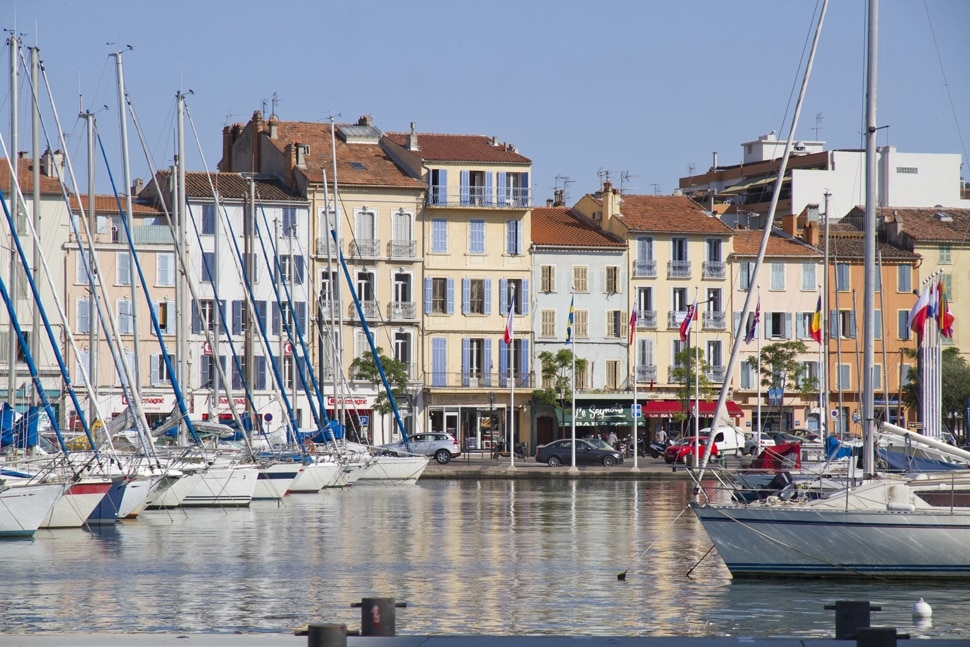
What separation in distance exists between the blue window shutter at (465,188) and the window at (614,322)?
930 cm

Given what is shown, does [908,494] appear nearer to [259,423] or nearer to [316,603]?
[316,603]

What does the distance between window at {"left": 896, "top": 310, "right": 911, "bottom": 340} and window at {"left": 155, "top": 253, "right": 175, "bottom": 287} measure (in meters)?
37.8

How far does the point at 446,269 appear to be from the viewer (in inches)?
3127

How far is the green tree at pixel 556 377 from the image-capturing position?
77875 millimetres

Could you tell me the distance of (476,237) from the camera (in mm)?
79812

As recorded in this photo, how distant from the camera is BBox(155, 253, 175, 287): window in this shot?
75.0m

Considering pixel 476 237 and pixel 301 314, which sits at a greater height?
pixel 476 237

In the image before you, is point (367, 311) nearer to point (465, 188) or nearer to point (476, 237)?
point (476, 237)

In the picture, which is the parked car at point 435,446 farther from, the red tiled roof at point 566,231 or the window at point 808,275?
the window at point 808,275

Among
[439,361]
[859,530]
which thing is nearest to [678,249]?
[439,361]

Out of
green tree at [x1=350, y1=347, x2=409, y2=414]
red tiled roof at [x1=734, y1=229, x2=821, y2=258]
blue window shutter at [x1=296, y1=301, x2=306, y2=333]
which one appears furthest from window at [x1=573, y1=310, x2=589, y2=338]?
blue window shutter at [x1=296, y1=301, x2=306, y2=333]

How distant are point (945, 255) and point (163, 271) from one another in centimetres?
4114

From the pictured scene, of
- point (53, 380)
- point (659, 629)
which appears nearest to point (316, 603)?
point (659, 629)

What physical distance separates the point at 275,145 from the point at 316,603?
196 feet
